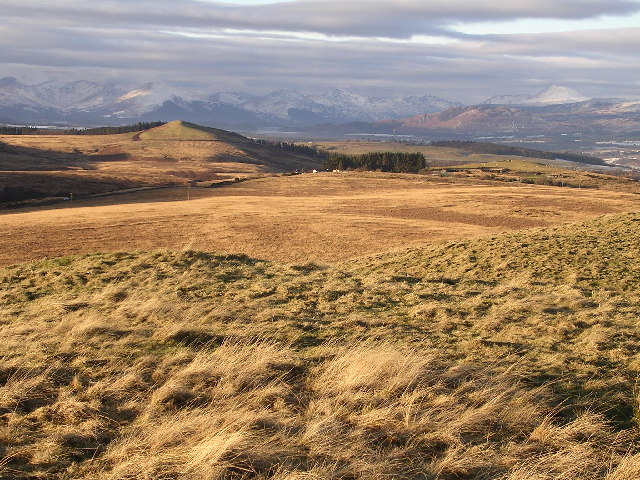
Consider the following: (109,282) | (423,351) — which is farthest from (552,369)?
(109,282)

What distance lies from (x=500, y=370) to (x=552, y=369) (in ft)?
3.07

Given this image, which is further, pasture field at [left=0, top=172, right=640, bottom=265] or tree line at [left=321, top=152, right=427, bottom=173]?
tree line at [left=321, top=152, right=427, bottom=173]

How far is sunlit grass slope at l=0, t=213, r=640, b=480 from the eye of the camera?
653cm

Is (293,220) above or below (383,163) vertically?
above

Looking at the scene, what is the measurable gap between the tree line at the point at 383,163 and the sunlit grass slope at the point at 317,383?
137836mm

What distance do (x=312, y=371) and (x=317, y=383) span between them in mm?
458

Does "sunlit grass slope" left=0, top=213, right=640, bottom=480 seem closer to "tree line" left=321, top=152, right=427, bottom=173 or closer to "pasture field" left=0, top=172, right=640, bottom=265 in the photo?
"pasture field" left=0, top=172, right=640, bottom=265

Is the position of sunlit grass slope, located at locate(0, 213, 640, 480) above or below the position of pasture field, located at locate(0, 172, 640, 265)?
above

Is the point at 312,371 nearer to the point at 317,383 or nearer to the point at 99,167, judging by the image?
the point at 317,383

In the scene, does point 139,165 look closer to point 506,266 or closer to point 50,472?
point 506,266

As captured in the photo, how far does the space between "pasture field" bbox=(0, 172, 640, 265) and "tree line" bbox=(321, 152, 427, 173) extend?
211 feet

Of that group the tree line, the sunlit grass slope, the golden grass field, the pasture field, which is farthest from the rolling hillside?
the sunlit grass slope

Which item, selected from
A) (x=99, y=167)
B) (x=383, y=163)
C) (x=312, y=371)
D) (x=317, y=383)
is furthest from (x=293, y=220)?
(x=99, y=167)

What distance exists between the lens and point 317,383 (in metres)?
8.39
